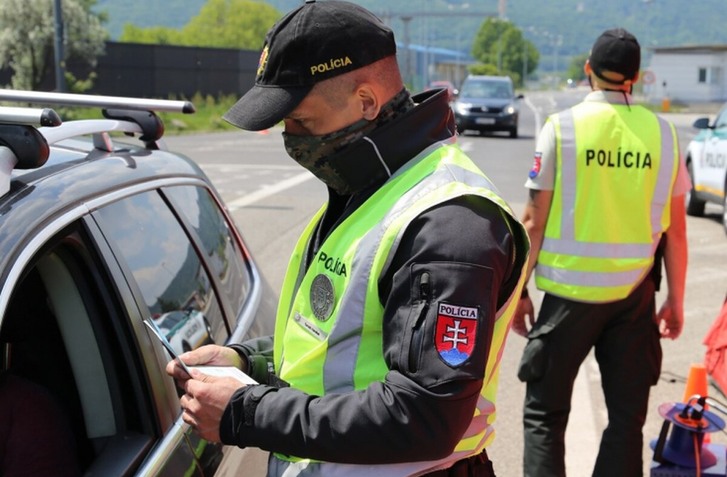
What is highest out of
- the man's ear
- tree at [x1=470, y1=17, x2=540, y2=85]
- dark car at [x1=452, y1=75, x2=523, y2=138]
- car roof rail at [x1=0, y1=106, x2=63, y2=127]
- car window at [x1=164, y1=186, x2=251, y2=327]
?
Answer: the man's ear

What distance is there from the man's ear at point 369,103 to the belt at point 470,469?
70 centimetres

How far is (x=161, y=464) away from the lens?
2111 millimetres

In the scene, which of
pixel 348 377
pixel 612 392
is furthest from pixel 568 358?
pixel 348 377

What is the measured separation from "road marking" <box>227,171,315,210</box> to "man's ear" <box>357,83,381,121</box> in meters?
10.2

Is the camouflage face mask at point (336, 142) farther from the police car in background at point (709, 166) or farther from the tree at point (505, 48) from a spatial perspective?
the tree at point (505, 48)

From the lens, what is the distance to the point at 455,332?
1562 millimetres

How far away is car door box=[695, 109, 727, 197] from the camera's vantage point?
460 inches

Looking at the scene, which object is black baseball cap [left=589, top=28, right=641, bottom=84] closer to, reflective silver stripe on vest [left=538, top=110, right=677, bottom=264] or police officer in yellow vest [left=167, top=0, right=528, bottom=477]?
reflective silver stripe on vest [left=538, top=110, right=677, bottom=264]

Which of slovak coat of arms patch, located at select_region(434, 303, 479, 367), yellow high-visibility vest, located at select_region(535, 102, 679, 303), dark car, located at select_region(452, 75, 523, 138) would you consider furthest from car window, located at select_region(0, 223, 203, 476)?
dark car, located at select_region(452, 75, 523, 138)

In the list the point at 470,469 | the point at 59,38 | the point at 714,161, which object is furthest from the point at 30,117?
the point at 59,38

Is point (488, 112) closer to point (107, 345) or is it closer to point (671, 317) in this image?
point (671, 317)

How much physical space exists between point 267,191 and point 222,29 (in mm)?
88894

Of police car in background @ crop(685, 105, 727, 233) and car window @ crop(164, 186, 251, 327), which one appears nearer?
car window @ crop(164, 186, 251, 327)

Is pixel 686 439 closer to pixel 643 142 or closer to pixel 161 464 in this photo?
pixel 643 142
